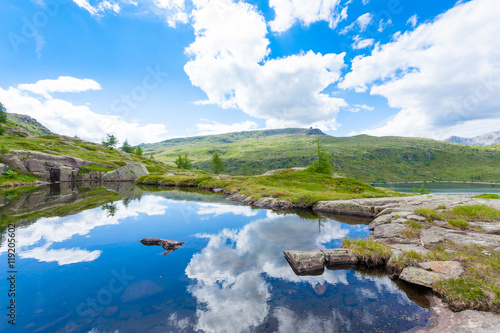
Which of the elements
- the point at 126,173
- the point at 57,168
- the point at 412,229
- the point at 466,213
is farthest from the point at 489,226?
the point at 57,168

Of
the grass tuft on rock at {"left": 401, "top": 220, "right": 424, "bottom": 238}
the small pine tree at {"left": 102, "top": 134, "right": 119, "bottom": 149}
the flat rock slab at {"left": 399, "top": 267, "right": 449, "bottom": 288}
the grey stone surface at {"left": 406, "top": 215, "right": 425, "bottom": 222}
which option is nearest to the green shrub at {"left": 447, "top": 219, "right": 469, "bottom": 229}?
the grey stone surface at {"left": 406, "top": 215, "right": 425, "bottom": 222}

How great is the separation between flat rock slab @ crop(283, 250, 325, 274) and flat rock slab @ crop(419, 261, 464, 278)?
6.01m

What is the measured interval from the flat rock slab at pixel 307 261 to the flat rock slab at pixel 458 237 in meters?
8.63

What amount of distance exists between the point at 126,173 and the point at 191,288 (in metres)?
85.8

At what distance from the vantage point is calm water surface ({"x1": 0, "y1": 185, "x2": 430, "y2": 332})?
352 inches

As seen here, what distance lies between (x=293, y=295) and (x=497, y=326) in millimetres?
7821

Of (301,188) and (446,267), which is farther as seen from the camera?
(301,188)

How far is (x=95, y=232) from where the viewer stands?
2056 cm

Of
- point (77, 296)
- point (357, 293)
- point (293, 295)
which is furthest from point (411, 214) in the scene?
point (77, 296)

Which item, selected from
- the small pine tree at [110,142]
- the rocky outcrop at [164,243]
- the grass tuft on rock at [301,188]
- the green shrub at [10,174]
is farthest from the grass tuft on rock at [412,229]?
the small pine tree at [110,142]

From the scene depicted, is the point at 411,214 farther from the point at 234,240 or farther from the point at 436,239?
the point at 234,240

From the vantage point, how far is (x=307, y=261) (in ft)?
46.3

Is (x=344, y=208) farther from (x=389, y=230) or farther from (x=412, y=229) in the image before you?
(x=412, y=229)

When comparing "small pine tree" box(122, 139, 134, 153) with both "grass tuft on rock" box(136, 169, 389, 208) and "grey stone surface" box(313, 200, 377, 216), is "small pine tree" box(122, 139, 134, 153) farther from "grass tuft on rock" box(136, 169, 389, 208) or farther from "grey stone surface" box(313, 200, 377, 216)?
"grey stone surface" box(313, 200, 377, 216)
